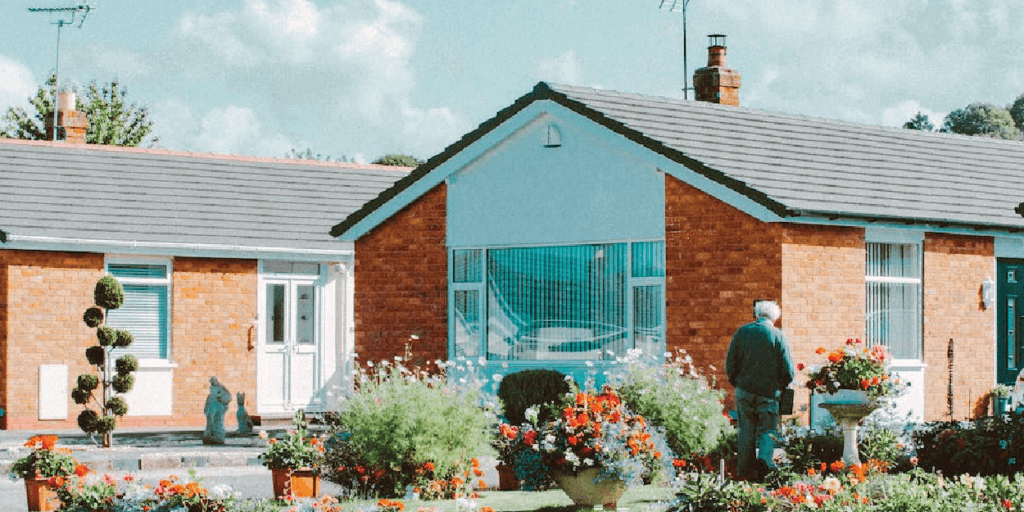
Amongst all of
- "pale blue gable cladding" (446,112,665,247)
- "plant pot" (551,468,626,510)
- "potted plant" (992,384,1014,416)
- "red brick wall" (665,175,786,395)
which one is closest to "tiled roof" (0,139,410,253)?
"pale blue gable cladding" (446,112,665,247)

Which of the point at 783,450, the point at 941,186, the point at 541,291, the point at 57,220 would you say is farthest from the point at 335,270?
the point at 783,450

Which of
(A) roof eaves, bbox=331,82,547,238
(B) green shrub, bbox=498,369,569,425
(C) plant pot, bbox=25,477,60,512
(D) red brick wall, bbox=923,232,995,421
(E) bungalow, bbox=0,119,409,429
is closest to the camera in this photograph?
(C) plant pot, bbox=25,477,60,512

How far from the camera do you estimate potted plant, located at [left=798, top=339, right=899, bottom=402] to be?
15773 mm

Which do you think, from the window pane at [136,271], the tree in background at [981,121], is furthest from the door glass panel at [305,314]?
the tree in background at [981,121]

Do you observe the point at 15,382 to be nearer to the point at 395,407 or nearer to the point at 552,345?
the point at 552,345

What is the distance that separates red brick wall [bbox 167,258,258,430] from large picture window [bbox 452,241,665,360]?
5246 mm

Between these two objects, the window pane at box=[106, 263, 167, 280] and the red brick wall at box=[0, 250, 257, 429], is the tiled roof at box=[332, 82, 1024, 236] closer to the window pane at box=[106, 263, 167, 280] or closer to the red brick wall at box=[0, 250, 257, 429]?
the red brick wall at box=[0, 250, 257, 429]

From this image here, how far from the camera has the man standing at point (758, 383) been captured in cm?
1548

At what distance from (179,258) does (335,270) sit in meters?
3.02

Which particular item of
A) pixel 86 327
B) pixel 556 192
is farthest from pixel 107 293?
pixel 556 192

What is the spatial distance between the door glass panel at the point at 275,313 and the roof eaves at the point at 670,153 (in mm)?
7737

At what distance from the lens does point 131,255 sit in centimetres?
2641

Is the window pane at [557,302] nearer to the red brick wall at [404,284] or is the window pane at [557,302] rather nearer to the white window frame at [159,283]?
the red brick wall at [404,284]

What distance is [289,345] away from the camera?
91.8 ft
